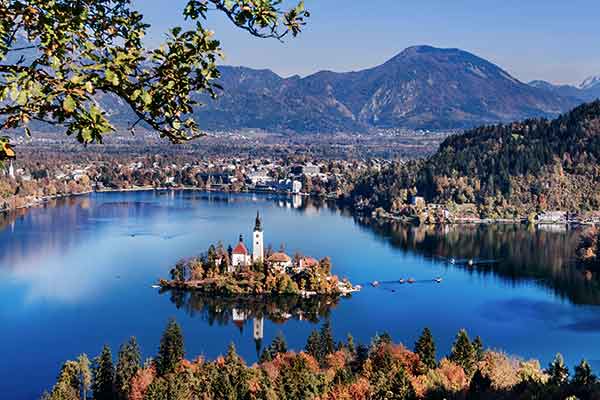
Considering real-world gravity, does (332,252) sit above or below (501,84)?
below

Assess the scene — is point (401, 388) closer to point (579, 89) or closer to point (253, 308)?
point (253, 308)

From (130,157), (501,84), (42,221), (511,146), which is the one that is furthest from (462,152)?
(501,84)

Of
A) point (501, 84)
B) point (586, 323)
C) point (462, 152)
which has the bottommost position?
point (586, 323)

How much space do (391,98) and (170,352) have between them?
85.9m

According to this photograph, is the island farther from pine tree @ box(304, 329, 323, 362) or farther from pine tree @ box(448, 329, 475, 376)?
pine tree @ box(448, 329, 475, 376)

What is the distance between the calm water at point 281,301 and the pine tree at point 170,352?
3.81 ft

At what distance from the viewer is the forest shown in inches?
210

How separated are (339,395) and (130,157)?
114 ft

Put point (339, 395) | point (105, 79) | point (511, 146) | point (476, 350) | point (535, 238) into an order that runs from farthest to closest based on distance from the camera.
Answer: point (511, 146), point (535, 238), point (476, 350), point (339, 395), point (105, 79)

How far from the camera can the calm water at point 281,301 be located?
29.4ft

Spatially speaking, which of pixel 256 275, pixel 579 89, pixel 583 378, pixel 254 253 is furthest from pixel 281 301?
pixel 579 89

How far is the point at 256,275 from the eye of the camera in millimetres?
11594

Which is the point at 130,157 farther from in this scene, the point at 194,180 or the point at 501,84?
the point at 501,84

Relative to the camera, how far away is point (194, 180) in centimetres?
3066
